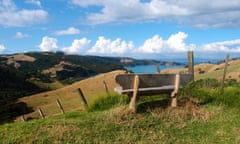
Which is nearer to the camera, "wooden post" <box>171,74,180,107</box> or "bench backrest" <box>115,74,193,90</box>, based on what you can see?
"bench backrest" <box>115,74,193,90</box>

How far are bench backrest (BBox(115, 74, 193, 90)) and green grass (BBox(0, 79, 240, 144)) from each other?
735 millimetres

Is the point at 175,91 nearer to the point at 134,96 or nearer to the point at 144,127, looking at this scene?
the point at 134,96

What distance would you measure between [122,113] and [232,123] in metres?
3.18

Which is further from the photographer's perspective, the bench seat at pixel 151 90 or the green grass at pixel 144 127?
the bench seat at pixel 151 90

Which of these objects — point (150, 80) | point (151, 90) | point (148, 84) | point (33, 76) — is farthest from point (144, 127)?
point (33, 76)

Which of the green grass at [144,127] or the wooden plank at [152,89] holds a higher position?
the wooden plank at [152,89]

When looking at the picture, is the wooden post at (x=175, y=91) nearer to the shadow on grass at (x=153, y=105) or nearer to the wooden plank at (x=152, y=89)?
the wooden plank at (x=152, y=89)

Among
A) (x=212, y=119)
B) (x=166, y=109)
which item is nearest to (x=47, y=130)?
(x=166, y=109)

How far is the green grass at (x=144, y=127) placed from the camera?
23.9 ft

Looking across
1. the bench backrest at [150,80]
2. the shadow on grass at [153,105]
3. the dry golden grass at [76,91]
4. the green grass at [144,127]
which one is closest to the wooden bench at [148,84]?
the bench backrest at [150,80]

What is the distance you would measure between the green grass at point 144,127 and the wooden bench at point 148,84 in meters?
0.51

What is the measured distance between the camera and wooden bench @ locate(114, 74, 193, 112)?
9.10 meters

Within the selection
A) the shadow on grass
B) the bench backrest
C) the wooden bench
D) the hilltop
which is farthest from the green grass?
the hilltop

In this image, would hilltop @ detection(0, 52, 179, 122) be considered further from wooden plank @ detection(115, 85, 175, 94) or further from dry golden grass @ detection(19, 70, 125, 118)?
wooden plank @ detection(115, 85, 175, 94)
